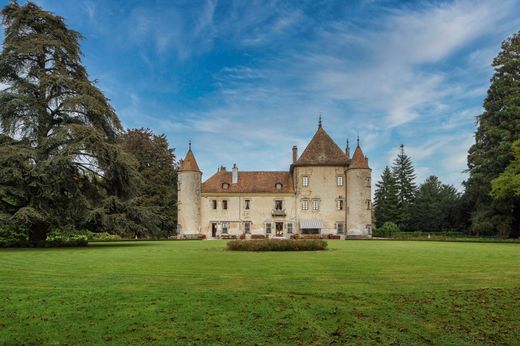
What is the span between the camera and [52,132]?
2527cm

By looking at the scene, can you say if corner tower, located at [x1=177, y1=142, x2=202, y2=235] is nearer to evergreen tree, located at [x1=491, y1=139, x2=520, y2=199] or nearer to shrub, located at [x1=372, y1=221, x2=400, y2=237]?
shrub, located at [x1=372, y1=221, x2=400, y2=237]

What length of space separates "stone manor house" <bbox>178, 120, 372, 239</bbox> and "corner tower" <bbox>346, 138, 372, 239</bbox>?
67cm

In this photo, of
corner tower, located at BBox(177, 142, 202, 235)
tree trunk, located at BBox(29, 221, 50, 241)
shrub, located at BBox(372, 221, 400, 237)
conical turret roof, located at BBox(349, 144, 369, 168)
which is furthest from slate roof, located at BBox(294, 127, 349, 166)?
tree trunk, located at BBox(29, 221, 50, 241)

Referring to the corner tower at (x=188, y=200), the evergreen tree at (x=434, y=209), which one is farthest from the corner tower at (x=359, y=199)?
the corner tower at (x=188, y=200)

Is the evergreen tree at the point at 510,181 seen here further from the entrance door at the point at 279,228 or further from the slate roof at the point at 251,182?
the entrance door at the point at 279,228

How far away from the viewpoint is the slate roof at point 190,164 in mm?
44531

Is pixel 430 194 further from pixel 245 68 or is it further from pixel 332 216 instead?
pixel 245 68

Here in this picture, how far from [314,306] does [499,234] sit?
36444 mm

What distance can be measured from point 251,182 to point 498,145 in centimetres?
2447

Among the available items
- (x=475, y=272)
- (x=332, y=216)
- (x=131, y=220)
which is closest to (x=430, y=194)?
(x=332, y=216)

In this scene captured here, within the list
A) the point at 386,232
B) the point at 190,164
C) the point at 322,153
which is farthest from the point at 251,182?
the point at 386,232

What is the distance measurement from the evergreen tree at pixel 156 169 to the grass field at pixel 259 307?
34863 millimetres

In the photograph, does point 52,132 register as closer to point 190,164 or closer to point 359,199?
point 190,164

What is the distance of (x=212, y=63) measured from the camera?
21062 mm
